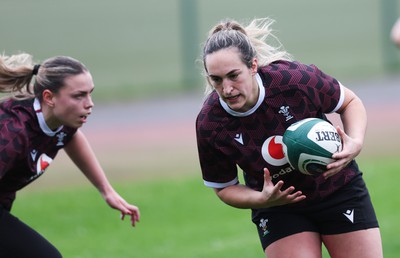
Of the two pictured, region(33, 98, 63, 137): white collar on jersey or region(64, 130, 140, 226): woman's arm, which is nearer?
region(33, 98, 63, 137): white collar on jersey

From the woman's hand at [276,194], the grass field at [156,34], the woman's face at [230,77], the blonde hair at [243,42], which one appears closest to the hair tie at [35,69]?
the blonde hair at [243,42]

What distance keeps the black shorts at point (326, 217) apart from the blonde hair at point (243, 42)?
0.90 m

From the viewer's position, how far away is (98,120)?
16844 millimetres

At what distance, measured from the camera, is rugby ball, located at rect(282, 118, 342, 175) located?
5.05 metres

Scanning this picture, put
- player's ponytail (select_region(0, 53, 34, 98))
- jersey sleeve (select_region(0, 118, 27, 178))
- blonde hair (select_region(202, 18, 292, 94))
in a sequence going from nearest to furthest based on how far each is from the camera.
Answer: blonde hair (select_region(202, 18, 292, 94)) < jersey sleeve (select_region(0, 118, 27, 178)) < player's ponytail (select_region(0, 53, 34, 98))

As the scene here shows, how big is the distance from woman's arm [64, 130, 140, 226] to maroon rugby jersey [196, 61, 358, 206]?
4.22ft

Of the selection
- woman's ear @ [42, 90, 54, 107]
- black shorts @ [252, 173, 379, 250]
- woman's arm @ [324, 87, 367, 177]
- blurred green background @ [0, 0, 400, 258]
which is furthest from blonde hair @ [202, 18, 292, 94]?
blurred green background @ [0, 0, 400, 258]

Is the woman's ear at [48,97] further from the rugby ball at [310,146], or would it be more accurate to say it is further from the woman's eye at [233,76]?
the rugby ball at [310,146]

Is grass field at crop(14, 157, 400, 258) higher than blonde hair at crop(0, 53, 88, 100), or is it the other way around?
blonde hair at crop(0, 53, 88, 100)

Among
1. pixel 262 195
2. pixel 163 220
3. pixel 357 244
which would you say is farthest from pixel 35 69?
pixel 163 220

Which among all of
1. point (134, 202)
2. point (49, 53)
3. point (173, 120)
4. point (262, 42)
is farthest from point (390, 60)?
point (262, 42)

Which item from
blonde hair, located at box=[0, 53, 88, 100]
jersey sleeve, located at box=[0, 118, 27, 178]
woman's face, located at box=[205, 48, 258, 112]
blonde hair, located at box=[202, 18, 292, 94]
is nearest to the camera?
woman's face, located at box=[205, 48, 258, 112]

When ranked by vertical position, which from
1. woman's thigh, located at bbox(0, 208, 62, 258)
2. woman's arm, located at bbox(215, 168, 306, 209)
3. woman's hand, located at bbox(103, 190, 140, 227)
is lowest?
woman's thigh, located at bbox(0, 208, 62, 258)

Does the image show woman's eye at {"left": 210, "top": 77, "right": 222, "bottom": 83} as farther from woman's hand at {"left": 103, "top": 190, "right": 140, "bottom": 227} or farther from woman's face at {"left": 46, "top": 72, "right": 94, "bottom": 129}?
woman's hand at {"left": 103, "top": 190, "right": 140, "bottom": 227}
